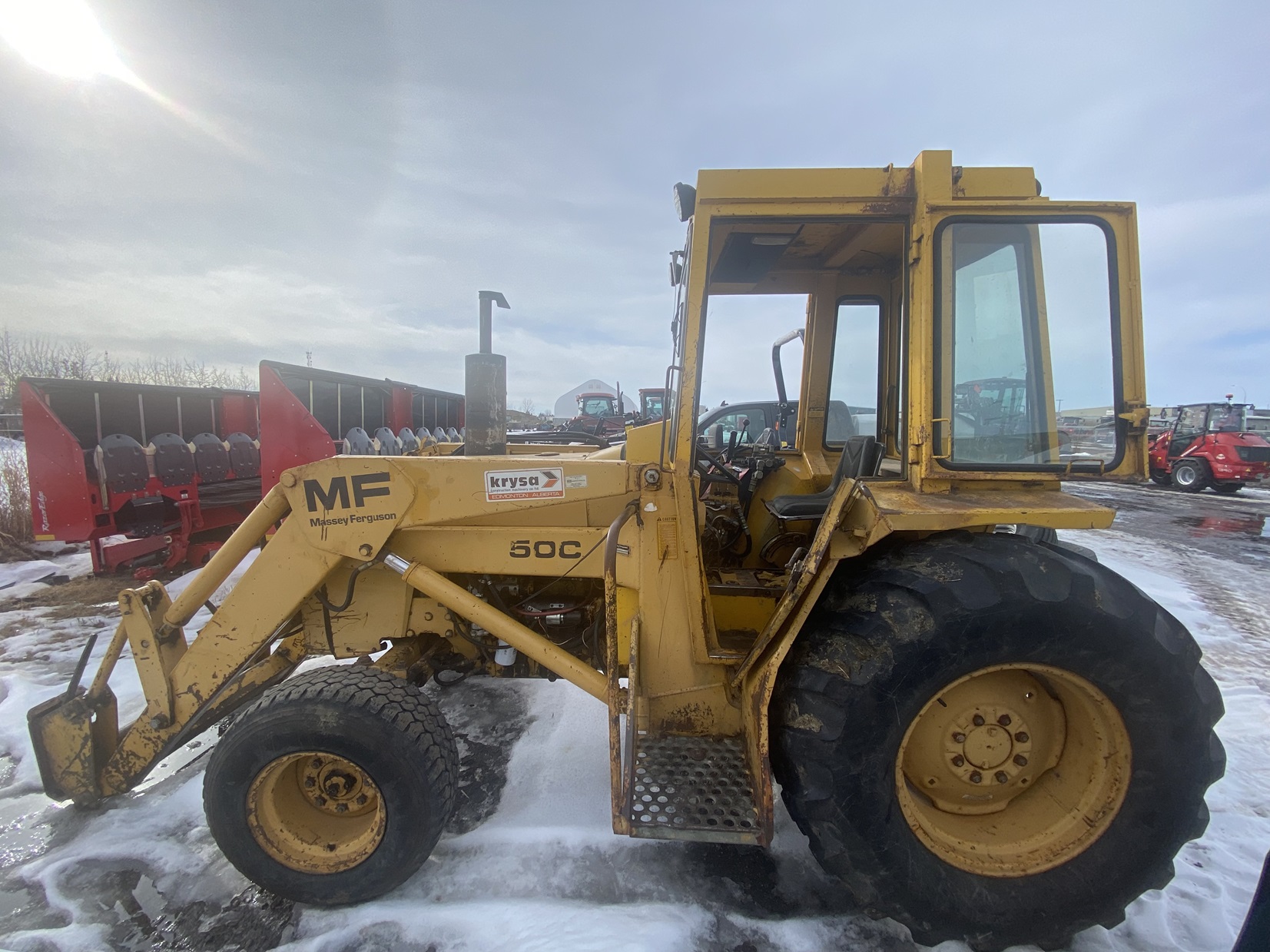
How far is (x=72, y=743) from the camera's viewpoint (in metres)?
2.37

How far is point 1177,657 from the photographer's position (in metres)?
1.89

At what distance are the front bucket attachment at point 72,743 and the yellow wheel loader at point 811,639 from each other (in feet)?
0.04

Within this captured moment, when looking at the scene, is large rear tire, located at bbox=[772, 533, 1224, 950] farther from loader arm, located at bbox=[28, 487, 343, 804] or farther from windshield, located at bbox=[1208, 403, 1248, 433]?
windshield, located at bbox=[1208, 403, 1248, 433]

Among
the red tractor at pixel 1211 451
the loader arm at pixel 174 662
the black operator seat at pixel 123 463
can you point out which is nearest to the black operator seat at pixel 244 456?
the black operator seat at pixel 123 463

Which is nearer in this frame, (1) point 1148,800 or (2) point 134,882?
(1) point 1148,800

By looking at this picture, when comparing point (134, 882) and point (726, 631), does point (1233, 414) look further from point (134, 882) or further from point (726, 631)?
point (134, 882)

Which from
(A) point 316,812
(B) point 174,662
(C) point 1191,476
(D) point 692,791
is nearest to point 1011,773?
(D) point 692,791

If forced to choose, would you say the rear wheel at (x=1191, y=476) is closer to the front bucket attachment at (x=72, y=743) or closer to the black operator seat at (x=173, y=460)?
the front bucket attachment at (x=72, y=743)

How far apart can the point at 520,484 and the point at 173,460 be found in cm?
591

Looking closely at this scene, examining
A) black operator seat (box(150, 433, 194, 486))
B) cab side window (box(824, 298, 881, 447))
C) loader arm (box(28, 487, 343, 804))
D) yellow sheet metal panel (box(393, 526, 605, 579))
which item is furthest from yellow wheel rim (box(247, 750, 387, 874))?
black operator seat (box(150, 433, 194, 486))

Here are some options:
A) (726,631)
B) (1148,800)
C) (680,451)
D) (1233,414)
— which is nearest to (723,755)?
(726,631)

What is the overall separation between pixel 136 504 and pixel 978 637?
7602 mm

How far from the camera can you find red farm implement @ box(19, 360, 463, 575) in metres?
5.52

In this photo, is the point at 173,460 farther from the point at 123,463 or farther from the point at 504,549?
the point at 504,549
